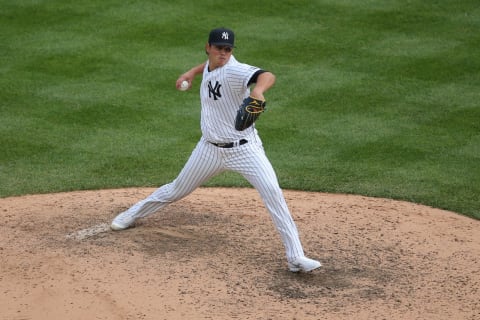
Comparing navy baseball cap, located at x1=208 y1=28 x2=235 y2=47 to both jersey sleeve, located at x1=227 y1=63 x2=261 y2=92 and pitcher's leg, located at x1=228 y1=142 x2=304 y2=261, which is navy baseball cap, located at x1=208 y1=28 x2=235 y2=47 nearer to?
jersey sleeve, located at x1=227 y1=63 x2=261 y2=92

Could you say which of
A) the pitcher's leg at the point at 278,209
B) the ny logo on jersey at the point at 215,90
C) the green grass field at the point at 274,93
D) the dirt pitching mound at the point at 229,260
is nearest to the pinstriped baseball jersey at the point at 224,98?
the ny logo on jersey at the point at 215,90

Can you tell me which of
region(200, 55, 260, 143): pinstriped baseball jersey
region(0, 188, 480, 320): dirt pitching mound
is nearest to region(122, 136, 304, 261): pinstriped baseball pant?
region(200, 55, 260, 143): pinstriped baseball jersey

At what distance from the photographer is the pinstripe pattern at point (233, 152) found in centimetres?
734

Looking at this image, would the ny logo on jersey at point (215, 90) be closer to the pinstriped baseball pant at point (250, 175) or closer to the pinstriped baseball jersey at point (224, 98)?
the pinstriped baseball jersey at point (224, 98)

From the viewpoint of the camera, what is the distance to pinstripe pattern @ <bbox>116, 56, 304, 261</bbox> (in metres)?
7.34

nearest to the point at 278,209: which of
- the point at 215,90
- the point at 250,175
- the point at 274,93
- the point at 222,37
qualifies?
the point at 250,175

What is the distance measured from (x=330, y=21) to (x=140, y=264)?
7276 mm

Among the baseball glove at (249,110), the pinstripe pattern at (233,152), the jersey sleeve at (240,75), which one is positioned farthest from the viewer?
the pinstripe pattern at (233,152)

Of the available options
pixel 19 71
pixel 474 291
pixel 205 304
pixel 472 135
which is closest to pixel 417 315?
pixel 474 291

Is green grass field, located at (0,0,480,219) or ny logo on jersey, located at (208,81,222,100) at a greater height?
ny logo on jersey, located at (208,81,222,100)

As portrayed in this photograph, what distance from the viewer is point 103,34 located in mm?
13383

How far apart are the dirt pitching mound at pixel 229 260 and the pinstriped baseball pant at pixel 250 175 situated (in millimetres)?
392

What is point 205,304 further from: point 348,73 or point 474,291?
point 348,73

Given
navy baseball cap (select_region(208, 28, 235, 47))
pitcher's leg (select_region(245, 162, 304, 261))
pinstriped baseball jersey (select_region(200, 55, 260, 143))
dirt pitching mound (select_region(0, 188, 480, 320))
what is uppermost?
Result: navy baseball cap (select_region(208, 28, 235, 47))
